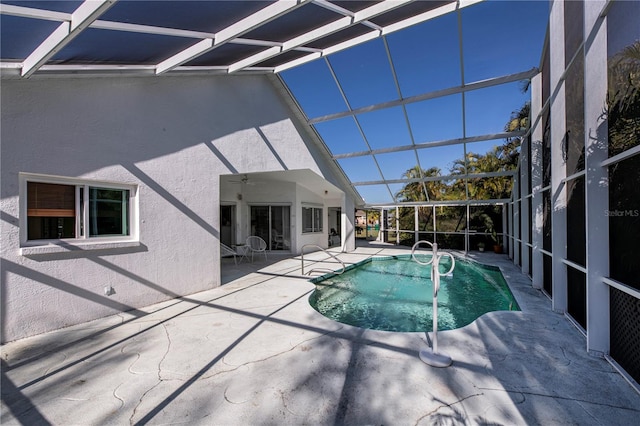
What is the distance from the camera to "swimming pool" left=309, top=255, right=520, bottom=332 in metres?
5.89

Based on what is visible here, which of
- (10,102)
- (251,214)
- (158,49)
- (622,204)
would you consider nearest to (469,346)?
(622,204)

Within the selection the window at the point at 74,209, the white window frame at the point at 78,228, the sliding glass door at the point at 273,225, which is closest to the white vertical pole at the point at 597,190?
the white window frame at the point at 78,228

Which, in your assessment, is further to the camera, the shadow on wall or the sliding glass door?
the sliding glass door

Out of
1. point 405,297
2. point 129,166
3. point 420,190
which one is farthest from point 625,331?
point 420,190

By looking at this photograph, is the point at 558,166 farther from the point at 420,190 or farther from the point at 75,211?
the point at 420,190

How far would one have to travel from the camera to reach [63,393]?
9.34ft

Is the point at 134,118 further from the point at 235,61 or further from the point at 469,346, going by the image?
the point at 469,346

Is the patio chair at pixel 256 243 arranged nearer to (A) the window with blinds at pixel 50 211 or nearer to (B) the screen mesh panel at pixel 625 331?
(A) the window with blinds at pixel 50 211

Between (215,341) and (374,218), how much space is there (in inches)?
1031

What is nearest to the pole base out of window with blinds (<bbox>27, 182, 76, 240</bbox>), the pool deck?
the pool deck

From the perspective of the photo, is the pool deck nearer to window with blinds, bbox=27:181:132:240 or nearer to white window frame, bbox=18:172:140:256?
white window frame, bbox=18:172:140:256

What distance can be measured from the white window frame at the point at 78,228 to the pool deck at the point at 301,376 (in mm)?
1261

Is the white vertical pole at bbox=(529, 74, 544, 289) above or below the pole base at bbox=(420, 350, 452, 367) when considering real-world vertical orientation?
above

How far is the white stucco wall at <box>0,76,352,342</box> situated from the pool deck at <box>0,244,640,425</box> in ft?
2.00
